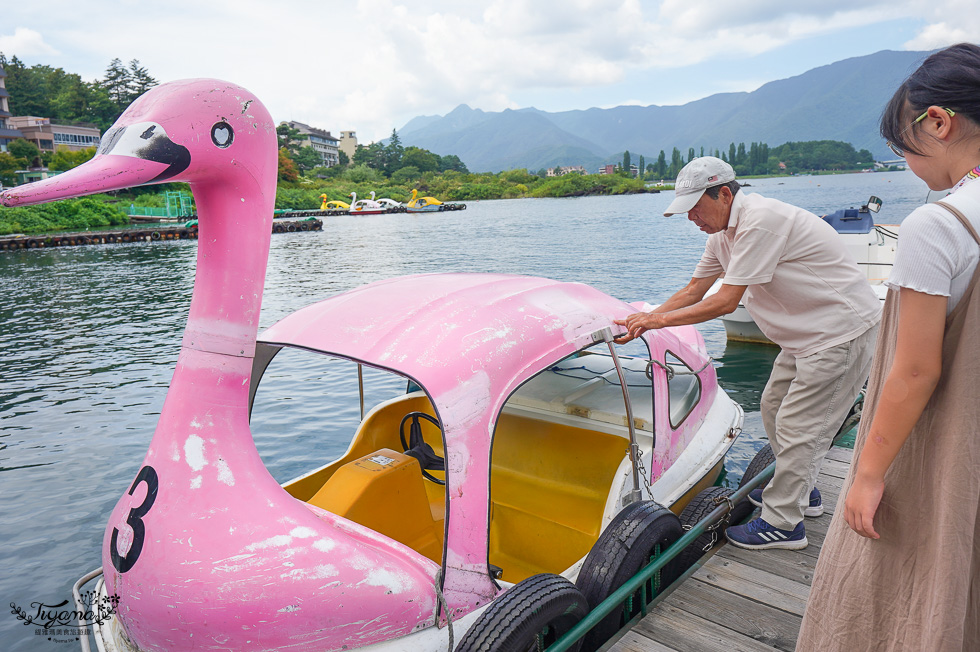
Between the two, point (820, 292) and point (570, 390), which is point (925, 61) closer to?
point (820, 292)

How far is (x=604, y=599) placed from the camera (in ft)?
10.6

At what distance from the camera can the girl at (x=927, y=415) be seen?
5.07 ft

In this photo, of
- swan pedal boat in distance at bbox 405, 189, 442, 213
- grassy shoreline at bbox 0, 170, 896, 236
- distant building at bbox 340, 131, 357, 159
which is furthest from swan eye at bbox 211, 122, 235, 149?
distant building at bbox 340, 131, 357, 159

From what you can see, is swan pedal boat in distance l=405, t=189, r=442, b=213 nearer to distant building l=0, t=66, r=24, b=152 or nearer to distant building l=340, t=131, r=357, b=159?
distant building l=0, t=66, r=24, b=152

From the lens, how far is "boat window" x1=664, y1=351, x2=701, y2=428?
4.51 meters

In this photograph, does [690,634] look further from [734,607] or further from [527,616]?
[527,616]

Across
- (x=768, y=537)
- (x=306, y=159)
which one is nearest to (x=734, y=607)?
(x=768, y=537)

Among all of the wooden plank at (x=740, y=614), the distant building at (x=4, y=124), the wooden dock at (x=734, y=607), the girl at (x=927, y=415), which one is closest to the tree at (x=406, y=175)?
the distant building at (x=4, y=124)

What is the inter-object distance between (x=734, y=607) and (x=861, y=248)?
433 inches

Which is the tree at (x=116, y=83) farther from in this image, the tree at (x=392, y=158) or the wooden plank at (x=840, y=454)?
the wooden plank at (x=840, y=454)

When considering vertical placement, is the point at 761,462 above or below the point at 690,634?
above

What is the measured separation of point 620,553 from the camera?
338cm

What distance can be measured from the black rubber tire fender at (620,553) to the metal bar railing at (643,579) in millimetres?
70

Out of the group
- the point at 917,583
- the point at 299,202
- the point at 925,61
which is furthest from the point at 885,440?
the point at 299,202
